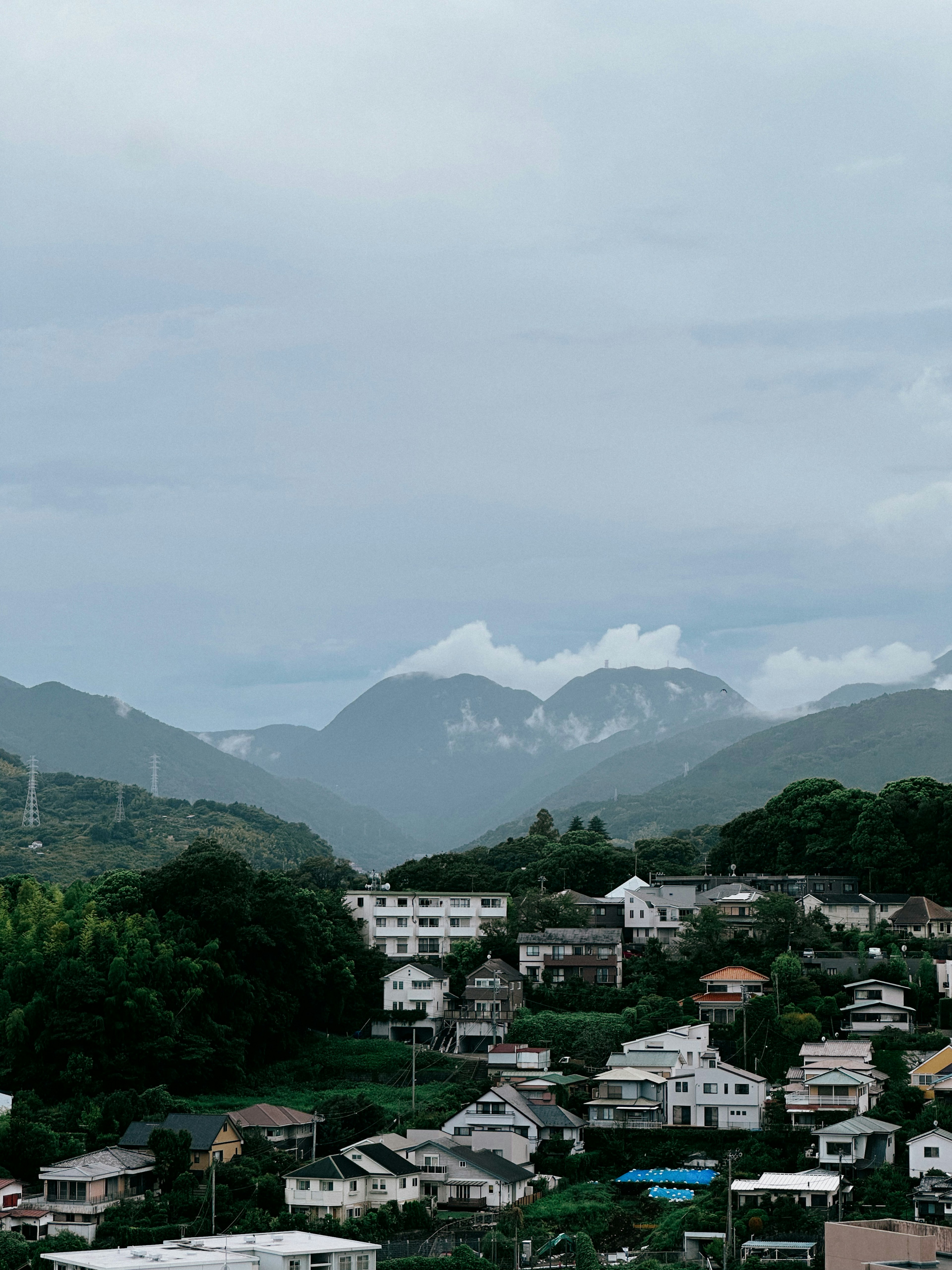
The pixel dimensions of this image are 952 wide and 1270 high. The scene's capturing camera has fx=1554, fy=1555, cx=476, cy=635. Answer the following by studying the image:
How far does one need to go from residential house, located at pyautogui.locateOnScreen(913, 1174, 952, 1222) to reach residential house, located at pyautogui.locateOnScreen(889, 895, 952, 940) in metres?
16.5

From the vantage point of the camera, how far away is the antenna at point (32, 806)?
326ft

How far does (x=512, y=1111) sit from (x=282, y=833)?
267 feet

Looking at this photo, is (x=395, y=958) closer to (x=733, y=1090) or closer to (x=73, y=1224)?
(x=733, y=1090)

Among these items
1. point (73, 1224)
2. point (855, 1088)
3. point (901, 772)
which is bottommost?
point (73, 1224)

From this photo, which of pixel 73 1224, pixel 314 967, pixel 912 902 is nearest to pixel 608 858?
pixel 912 902

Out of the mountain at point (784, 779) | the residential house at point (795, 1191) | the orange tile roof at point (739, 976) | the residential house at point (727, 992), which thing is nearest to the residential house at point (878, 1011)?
the orange tile roof at point (739, 976)

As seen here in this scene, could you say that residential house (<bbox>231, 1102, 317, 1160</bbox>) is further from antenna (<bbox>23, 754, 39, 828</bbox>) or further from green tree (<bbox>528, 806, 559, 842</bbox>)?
antenna (<bbox>23, 754, 39, 828</bbox>)

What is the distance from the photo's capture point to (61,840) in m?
94.4

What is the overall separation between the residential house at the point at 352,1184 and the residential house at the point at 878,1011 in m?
13.7

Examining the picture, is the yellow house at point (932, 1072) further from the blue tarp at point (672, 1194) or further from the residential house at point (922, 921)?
the residential house at point (922, 921)

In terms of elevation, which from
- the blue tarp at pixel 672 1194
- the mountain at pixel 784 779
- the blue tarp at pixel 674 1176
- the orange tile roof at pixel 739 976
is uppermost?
the mountain at pixel 784 779

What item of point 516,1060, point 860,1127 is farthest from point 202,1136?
point 860,1127

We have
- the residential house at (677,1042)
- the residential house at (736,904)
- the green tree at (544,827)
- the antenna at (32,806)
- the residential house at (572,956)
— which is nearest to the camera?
the residential house at (677,1042)

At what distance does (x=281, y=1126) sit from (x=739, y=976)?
47.0 feet
